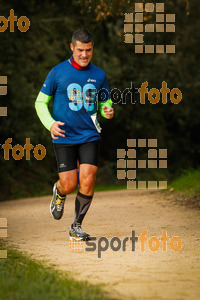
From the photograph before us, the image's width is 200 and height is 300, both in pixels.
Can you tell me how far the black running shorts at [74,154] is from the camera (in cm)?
774

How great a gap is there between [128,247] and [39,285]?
231 cm

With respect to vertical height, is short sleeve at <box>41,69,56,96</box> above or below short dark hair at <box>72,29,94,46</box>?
below

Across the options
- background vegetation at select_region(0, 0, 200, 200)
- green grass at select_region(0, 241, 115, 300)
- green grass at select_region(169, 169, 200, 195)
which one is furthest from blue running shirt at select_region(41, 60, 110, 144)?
background vegetation at select_region(0, 0, 200, 200)

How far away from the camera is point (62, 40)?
73.0ft

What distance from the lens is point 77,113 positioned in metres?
7.57

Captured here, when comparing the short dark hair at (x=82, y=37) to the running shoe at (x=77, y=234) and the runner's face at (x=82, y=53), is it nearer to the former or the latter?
the runner's face at (x=82, y=53)

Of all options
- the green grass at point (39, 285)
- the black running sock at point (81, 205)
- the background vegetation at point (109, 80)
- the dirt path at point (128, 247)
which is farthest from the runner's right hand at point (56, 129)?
the background vegetation at point (109, 80)

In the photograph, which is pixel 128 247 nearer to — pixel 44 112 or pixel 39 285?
pixel 44 112

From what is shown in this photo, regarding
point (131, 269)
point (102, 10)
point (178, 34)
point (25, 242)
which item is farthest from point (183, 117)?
point (131, 269)

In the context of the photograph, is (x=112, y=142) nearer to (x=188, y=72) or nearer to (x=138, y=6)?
(x=188, y=72)

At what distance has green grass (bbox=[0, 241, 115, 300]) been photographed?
196 inches

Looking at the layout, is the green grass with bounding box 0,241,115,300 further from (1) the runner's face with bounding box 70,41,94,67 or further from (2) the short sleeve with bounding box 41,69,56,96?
(1) the runner's face with bounding box 70,41,94,67

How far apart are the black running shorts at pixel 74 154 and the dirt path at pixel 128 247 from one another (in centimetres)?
103

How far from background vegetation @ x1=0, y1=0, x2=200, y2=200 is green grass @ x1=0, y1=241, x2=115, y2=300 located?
11.7 meters
